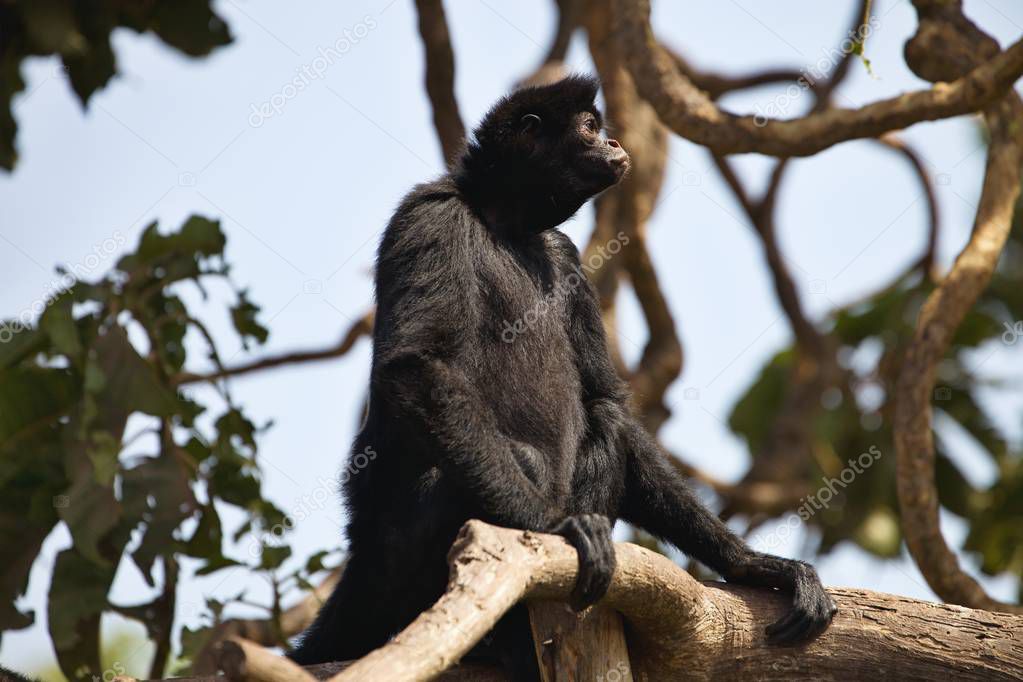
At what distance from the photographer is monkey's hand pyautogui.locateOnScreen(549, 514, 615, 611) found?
499 cm

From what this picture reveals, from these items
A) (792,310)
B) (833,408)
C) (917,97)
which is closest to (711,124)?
(917,97)

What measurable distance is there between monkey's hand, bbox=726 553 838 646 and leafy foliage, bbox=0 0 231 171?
3949mm

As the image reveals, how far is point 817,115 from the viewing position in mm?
8422

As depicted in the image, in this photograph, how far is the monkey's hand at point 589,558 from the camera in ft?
16.4

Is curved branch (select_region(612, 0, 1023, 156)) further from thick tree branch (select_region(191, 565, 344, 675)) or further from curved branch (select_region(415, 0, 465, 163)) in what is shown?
thick tree branch (select_region(191, 565, 344, 675))

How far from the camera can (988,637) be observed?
5.98 metres

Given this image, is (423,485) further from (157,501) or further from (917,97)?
(917,97)

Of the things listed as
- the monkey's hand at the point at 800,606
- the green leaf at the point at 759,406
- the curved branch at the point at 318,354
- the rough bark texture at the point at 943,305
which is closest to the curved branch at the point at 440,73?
the curved branch at the point at 318,354

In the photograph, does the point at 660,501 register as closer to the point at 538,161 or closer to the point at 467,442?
the point at 467,442

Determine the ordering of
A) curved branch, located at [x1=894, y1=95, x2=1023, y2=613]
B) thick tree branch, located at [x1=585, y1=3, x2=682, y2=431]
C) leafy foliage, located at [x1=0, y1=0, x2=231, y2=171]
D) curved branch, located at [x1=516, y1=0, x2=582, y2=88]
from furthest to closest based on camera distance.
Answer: curved branch, located at [x1=516, y1=0, x2=582, y2=88] < thick tree branch, located at [x1=585, y1=3, x2=682, y2=431] < curved branch, located at [x1=894, y1=95, x2=1023, y2=613] < leafy foliage, located at [x1=0, y1=0, x2=231, y2=171]

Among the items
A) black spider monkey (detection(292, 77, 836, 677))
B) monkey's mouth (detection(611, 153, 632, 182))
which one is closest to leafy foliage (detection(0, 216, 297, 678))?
black spider monkey (detection(292, 77, 836, 677))

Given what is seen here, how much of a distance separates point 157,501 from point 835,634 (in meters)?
4.29

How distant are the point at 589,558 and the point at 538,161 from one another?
3.14 m

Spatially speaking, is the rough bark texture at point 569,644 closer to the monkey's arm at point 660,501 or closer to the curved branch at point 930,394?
the monkey's arm at point 660,501
